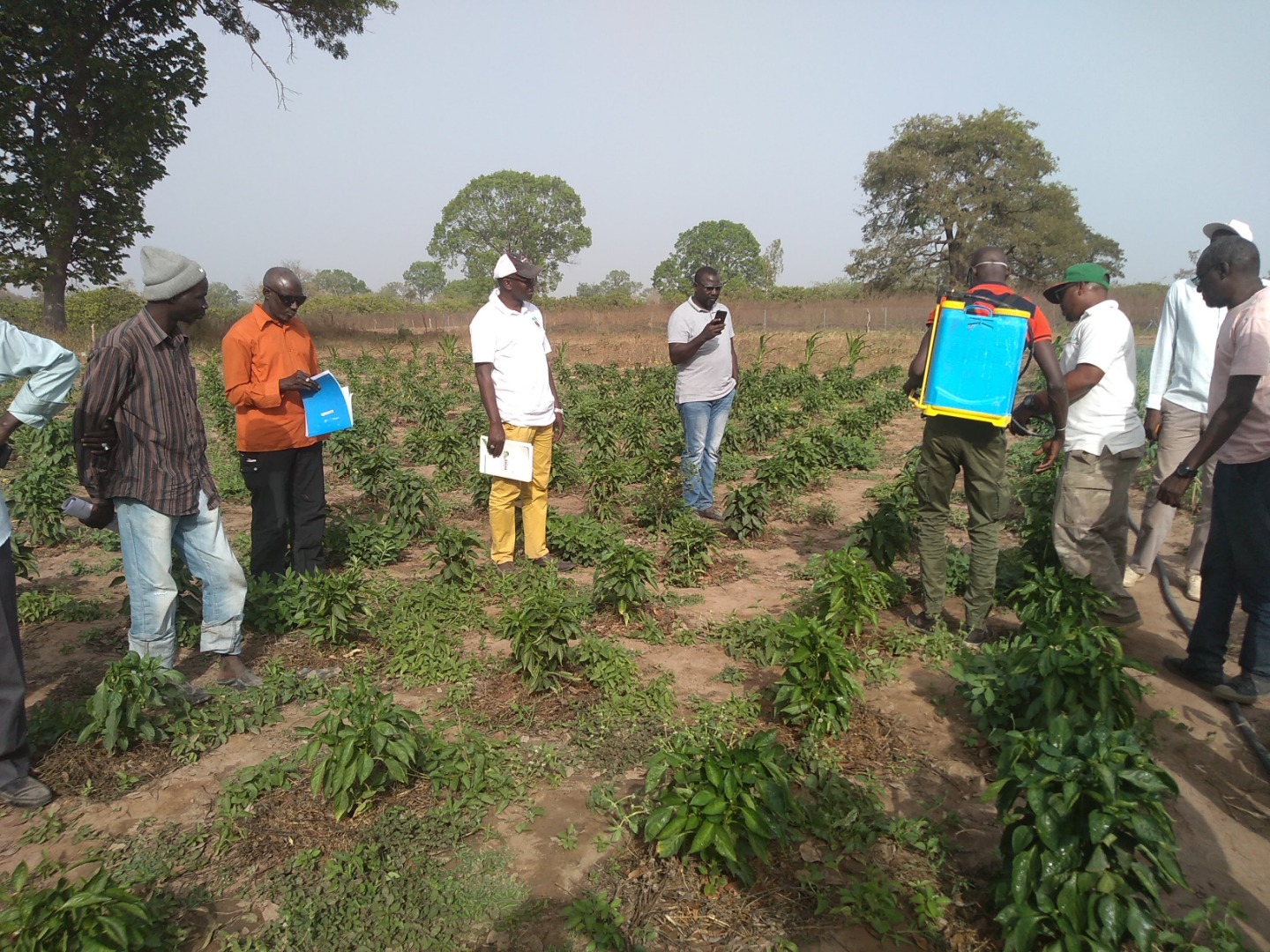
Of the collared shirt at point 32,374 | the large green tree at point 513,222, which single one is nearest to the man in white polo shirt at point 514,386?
the collared shirt at point 32,374

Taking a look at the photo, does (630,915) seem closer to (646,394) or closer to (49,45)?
(646,394)

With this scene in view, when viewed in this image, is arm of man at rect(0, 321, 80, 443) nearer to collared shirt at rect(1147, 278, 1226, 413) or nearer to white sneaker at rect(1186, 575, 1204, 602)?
collared shirt at rect(1147, 278, 1226, 413)

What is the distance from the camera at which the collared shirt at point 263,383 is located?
4172 millimetres

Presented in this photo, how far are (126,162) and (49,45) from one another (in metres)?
2.97

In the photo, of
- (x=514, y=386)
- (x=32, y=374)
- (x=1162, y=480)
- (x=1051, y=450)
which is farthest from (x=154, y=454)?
(x=1162, y=480)

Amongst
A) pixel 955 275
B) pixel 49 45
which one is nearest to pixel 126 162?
pixel 49 45

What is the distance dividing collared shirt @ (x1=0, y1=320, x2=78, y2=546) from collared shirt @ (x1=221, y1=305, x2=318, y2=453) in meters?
1.24

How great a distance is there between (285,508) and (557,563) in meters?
1.82

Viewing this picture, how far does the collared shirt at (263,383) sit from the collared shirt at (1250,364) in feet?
15.1

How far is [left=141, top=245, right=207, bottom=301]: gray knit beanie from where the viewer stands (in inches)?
126

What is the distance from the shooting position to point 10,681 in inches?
109

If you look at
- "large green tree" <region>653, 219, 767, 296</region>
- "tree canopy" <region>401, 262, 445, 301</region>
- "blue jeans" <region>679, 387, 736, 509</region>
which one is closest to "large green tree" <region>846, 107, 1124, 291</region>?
"blue jeans" <region>679, 387, 736, 509</region>

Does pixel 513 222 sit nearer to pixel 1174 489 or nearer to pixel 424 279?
pixel 424 279

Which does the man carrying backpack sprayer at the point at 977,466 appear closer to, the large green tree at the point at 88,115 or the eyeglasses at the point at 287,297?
the eyeglasses at the point at 287,297
